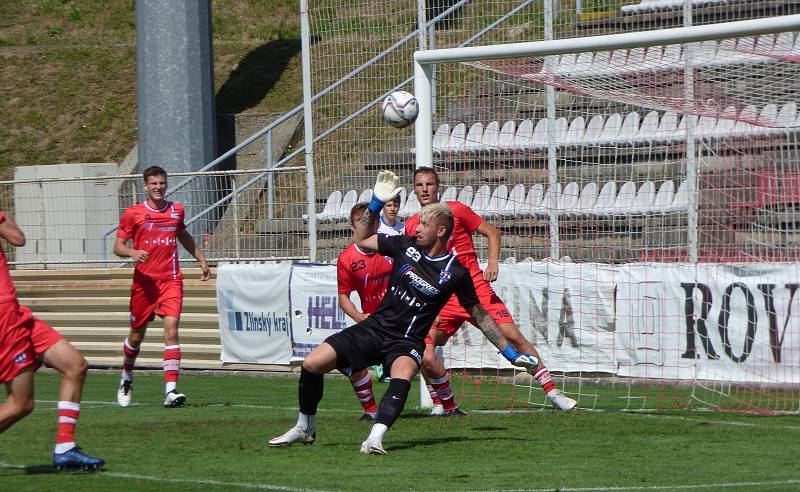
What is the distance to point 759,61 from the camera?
1171cm

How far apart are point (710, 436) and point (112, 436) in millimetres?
4748

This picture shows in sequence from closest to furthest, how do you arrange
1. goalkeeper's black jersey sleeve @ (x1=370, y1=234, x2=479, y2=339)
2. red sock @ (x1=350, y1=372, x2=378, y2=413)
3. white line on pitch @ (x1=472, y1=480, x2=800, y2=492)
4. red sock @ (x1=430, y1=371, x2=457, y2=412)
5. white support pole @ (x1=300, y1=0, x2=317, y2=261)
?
white line on pitch @ (x1=472, y1=480, x2=800, y2=492) → goalkeeper's black jersey sleeve @ (x1=370, y1=234, x2=479, y2=339) → red sock @ (x1=350, y1=372, x2=378, y2=413) → red sock @ (x1=430, y1=371, x2=457, y2=412) → white support pole @ (x1=300, y1=0, x2=317, y2=261)

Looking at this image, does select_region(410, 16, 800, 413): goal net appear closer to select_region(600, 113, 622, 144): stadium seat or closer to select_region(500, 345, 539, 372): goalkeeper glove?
select_region(600, 113, 622, 144): stadium seat

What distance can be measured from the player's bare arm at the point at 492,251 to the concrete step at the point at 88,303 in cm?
695

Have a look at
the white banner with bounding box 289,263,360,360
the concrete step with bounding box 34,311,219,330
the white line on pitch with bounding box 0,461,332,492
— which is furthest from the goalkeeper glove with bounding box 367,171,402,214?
the concrete step with bounding box 34,311,219,330

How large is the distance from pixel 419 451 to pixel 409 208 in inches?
277

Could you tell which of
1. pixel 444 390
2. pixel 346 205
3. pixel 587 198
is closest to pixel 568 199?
pixel 587 198

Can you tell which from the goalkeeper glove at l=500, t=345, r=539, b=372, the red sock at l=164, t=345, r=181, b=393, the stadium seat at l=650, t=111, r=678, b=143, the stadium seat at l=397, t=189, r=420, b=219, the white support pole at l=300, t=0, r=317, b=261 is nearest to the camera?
the goalkeeper glove at l=500, t=345, r=539, b=372

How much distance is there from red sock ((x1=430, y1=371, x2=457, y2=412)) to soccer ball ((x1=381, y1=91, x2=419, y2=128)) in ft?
7.54

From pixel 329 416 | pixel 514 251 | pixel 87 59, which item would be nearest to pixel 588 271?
pixel 514 251

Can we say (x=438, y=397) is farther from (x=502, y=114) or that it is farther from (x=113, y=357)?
(x=113, y=357)

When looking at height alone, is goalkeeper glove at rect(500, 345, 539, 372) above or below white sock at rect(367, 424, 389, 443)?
above

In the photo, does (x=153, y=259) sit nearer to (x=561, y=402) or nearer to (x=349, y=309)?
(x=349, y=309)

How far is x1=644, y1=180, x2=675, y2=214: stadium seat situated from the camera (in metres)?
13.2
